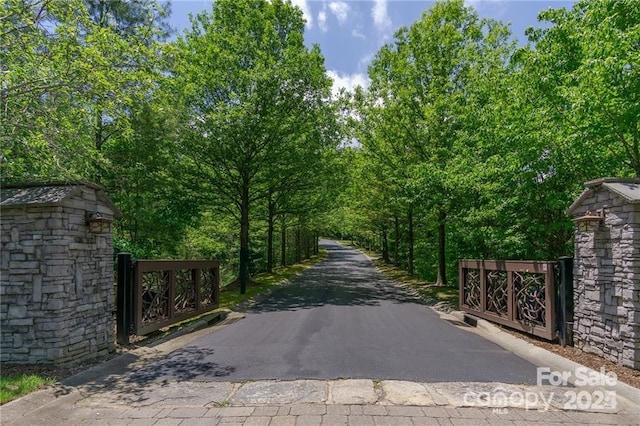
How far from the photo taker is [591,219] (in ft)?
20.3

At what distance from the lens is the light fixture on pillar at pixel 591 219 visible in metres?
6.14

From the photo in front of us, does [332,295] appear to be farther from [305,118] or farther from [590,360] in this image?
[590,360]

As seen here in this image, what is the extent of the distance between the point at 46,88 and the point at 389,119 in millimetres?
12222

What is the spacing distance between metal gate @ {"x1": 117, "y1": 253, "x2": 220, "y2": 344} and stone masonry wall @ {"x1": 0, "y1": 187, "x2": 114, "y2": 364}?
121 centimetres

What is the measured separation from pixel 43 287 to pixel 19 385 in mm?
1285

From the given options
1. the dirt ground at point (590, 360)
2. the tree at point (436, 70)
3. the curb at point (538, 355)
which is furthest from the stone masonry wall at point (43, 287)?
the tree at point (436, 70)

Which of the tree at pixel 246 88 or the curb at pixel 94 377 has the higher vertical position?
the tree at pixel 246 88

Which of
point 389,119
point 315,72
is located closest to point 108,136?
point 315,72

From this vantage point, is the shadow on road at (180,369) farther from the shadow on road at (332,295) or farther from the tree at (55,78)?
A: the shadow on road at (332,295)

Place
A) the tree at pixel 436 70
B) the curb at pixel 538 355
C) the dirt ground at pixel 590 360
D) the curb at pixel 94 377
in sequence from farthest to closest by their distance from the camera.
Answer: the tree at pixel 436 70 < the dirt ground at pixel 590 360 < the curb at pixel 538 355 < the curb at pixel 94 377

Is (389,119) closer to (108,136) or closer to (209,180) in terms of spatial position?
(209,180)

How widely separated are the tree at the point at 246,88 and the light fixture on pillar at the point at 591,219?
10.2m

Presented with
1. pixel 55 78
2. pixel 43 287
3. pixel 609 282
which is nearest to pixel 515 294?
pixel 609 282

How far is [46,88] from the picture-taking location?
5.67 meters
